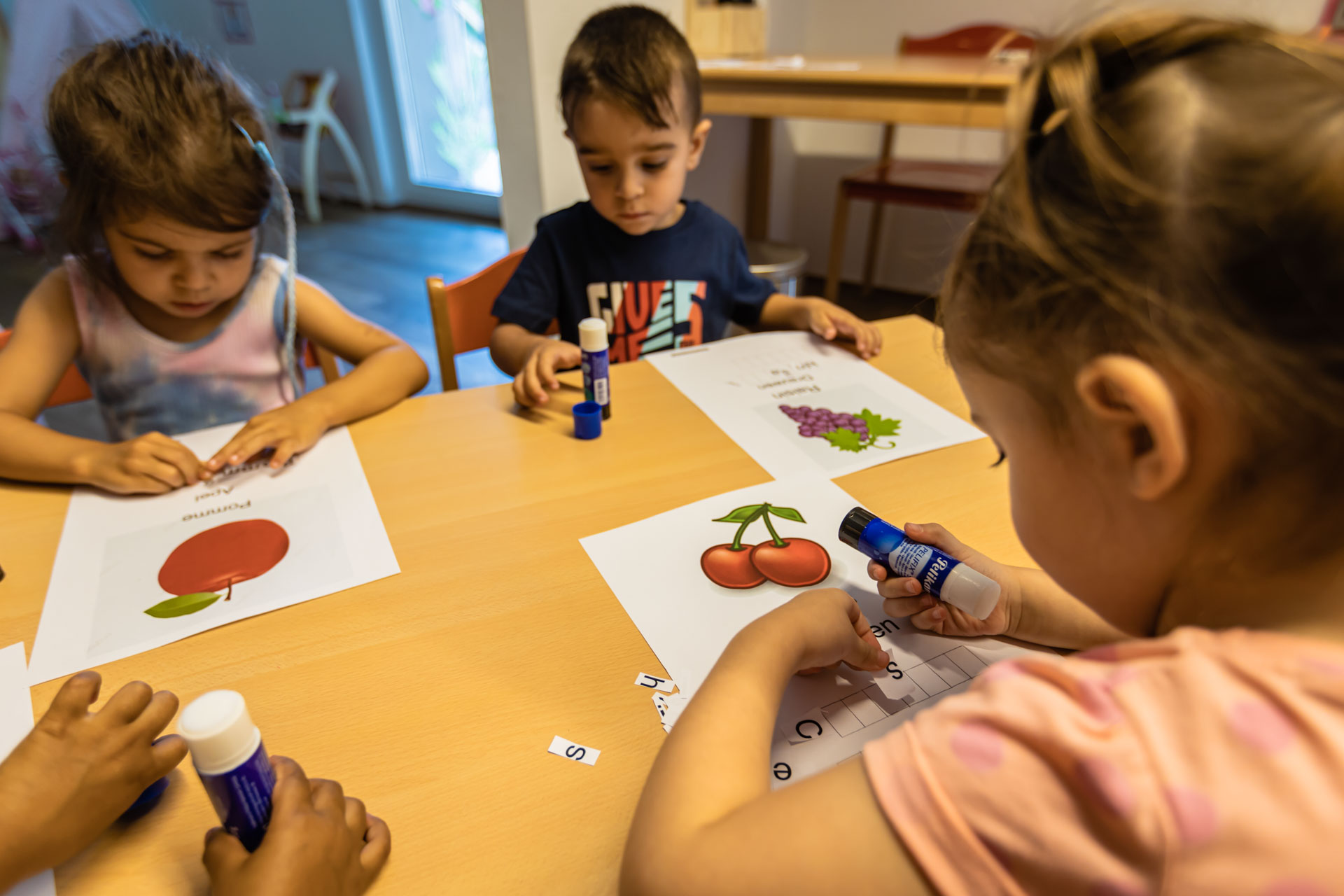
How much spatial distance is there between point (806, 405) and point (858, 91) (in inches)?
47.2

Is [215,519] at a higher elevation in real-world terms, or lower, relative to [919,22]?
lower

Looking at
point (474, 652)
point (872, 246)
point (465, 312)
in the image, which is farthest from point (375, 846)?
point (872, 246)

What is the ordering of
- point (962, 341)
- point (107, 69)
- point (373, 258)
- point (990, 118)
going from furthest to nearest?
point (373, 258)
point (990, 118)
point (107, 69)
point (962, 341)

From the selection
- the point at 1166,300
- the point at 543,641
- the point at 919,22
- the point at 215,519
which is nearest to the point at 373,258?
the point at 919,22

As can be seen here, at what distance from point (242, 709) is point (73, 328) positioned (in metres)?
0.85

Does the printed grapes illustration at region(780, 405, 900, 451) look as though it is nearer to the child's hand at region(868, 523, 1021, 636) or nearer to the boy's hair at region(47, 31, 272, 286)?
the child's hand at region(868, 523, 1021, 636)

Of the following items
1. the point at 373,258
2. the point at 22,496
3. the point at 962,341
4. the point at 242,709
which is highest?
the point at 962,341

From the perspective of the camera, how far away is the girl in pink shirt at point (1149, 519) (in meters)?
0.24

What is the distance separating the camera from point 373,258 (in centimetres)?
355

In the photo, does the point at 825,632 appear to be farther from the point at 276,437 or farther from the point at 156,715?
the point at 276,437

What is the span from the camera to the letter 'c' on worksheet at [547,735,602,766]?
1.35 ft

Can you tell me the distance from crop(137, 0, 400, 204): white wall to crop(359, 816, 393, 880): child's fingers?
15.0 ft

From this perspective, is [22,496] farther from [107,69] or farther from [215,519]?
[107,69]

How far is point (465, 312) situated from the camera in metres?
1.14
